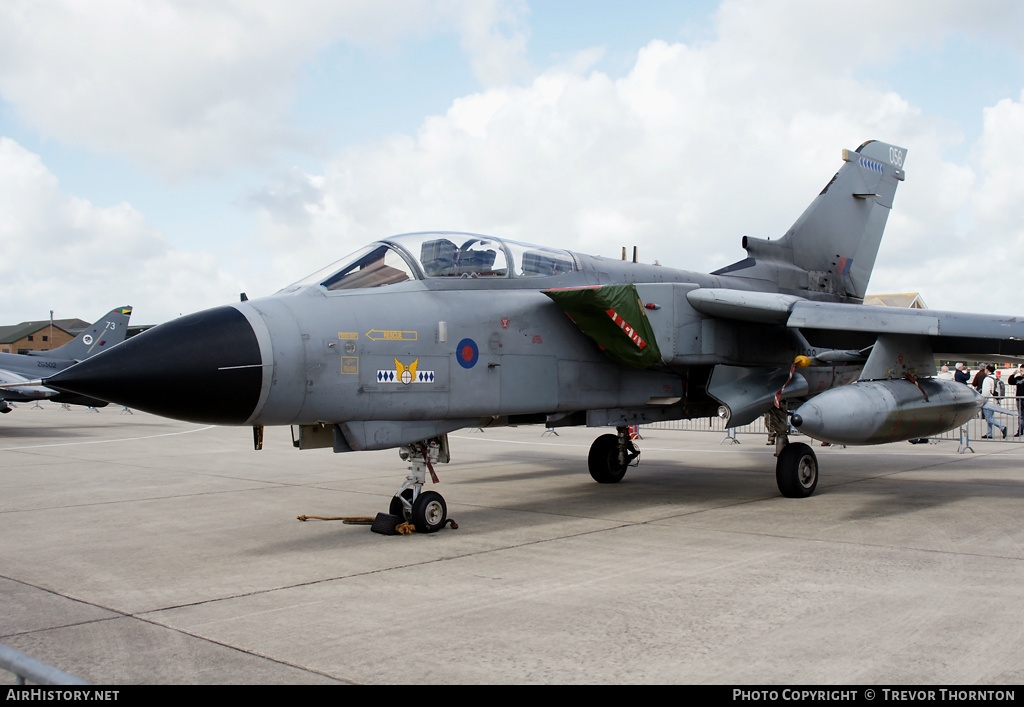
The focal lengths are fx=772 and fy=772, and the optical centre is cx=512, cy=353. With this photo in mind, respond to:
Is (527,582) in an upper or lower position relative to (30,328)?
lower

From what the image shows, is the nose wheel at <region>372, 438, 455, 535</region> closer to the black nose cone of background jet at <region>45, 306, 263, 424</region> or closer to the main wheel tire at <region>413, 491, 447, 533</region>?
the main wheel tire at <region>413, 491, 447, 533</region>

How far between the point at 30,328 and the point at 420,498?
10440cm

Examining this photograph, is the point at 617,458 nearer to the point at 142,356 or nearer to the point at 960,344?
the point at 960,344

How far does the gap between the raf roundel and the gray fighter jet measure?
16.0 m

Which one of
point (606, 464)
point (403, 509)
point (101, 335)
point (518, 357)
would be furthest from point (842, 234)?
point (101, 335)

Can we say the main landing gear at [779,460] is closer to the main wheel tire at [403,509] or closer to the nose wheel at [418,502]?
the nose wheel at [418,502]

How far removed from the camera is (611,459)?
1107 cm

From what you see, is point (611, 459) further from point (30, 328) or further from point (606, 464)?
point (30, 328)

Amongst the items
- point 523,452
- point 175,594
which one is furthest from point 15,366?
point 175,594

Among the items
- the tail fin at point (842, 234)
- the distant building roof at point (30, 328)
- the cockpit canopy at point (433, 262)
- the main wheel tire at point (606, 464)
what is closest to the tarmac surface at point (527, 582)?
the main wheel tire at point (606, 464)

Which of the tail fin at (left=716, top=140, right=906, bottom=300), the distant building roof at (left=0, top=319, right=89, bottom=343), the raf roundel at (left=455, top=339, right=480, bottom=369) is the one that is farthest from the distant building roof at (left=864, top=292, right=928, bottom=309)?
the distant building roof at (left=0, top=319, right=89, bottom=343)

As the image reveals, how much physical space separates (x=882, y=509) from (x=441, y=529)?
15.6ft

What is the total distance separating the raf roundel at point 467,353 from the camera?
705 centimetres

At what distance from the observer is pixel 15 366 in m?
23.5
